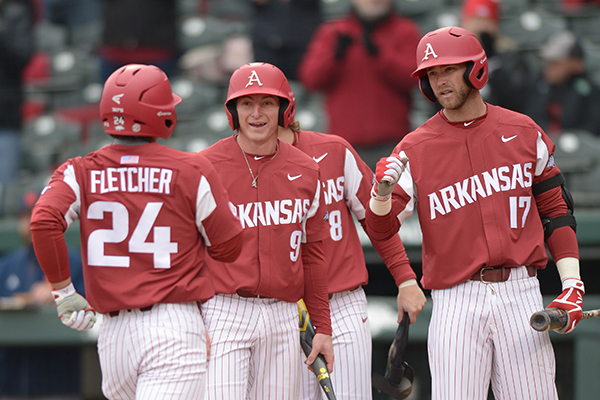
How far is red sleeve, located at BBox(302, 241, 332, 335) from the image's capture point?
11.0ft

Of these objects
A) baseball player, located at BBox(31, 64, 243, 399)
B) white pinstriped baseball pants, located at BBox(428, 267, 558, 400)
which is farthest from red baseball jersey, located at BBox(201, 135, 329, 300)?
white pinstriped baseball pants, located at BBox(428, 267, 558, 400)

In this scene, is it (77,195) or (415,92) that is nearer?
(77,195)

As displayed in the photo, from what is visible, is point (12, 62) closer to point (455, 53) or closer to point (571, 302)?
point (455, 53)

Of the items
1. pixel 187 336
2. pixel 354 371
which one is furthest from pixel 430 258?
pixel 187 336

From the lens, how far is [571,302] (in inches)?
125

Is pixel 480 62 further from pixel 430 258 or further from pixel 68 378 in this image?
pixel 68 378

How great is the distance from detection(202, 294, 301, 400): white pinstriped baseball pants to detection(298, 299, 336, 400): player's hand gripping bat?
9 cm

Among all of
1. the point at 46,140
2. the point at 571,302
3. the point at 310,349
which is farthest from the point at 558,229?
the point at 46,140

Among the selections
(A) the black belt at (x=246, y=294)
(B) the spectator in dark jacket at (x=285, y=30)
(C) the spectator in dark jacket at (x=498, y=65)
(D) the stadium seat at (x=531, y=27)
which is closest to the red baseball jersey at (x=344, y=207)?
(A) the black belt at (x=246, y=294)

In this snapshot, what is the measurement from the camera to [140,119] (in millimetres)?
2922

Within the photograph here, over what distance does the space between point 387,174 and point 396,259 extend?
94cm

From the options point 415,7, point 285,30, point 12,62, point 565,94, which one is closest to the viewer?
point 565,94

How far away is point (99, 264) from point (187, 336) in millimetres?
397

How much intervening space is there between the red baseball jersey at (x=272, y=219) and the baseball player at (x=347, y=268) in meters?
0.24
